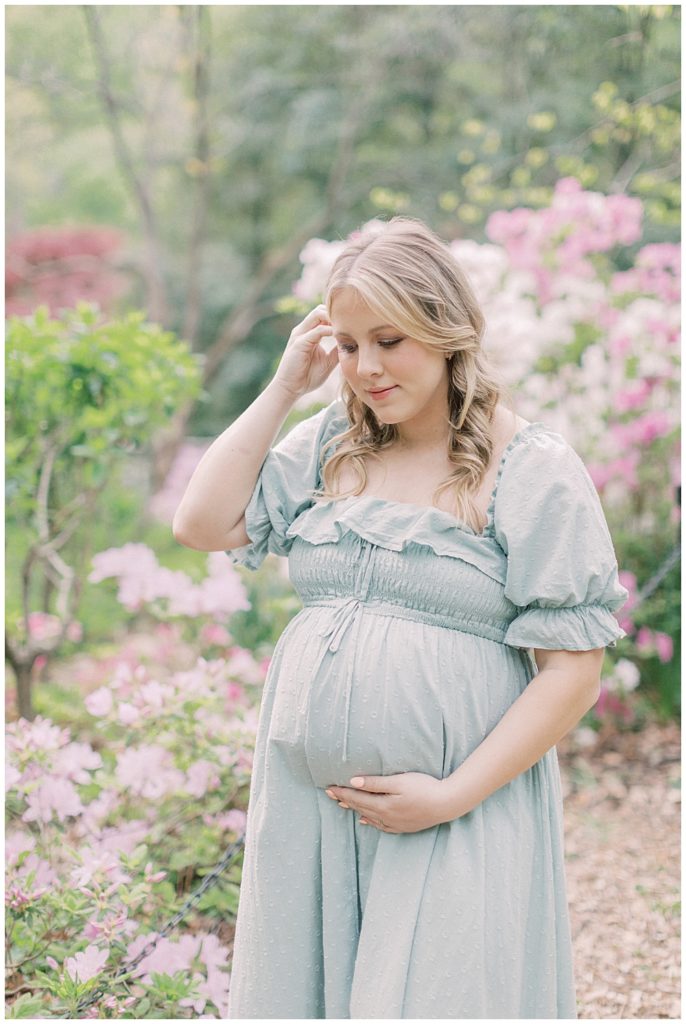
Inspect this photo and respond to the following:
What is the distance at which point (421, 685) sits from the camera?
178 cm

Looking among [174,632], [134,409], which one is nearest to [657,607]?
[174,632]

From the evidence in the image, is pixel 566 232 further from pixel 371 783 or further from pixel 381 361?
pixel 371 783

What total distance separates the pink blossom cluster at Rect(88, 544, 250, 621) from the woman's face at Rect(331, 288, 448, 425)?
5.17 feet

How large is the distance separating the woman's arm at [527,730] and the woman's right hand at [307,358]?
768mm

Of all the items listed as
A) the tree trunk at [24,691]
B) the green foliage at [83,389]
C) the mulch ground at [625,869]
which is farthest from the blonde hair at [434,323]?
the tree trunk at [24,691]

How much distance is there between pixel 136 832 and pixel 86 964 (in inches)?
29.2

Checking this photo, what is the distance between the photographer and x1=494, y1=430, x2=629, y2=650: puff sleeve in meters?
1.74

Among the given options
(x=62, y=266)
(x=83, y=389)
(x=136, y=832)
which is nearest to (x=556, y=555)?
(x=136, y=832)

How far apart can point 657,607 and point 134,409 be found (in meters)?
2.56

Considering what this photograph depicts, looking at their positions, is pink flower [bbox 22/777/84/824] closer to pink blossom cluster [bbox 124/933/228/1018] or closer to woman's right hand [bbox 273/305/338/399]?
pink blossom cluster [bbox 124/933/228/1018]

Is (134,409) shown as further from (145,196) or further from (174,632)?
(145,196)

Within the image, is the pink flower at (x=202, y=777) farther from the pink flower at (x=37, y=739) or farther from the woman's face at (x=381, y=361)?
the woman's face at (x=381, y=361)

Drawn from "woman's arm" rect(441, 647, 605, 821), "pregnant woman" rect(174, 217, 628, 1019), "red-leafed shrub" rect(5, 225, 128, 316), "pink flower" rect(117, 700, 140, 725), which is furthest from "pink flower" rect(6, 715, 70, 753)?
"red-leafed shrub" rect(5, 225, 128, 316)

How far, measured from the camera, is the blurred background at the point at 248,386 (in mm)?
2836
